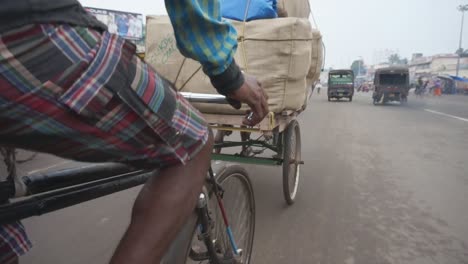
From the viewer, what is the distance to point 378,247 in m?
2.65

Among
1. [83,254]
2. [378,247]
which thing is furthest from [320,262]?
[83,254]

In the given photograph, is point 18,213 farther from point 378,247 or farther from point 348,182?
point 348,182

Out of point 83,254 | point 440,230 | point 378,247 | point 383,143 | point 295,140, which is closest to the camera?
point 83,254

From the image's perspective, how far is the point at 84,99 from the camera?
0.67m

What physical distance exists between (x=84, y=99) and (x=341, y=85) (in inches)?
1017

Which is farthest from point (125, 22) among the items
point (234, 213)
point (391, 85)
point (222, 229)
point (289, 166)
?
point (222, 229)

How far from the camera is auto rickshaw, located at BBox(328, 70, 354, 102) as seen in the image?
24.8m

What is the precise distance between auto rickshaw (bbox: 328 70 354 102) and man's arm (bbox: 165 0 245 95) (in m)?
25.3

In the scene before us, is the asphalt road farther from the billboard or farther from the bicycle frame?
the billboard

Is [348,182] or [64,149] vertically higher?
[64,149]

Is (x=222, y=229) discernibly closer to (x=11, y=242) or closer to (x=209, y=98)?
(x=209, y=98)

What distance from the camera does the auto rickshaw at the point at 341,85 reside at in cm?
2475

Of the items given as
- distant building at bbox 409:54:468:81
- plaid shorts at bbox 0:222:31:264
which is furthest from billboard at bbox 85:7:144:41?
distant building at bbox 409:54:468:81

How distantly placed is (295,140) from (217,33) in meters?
3.12
